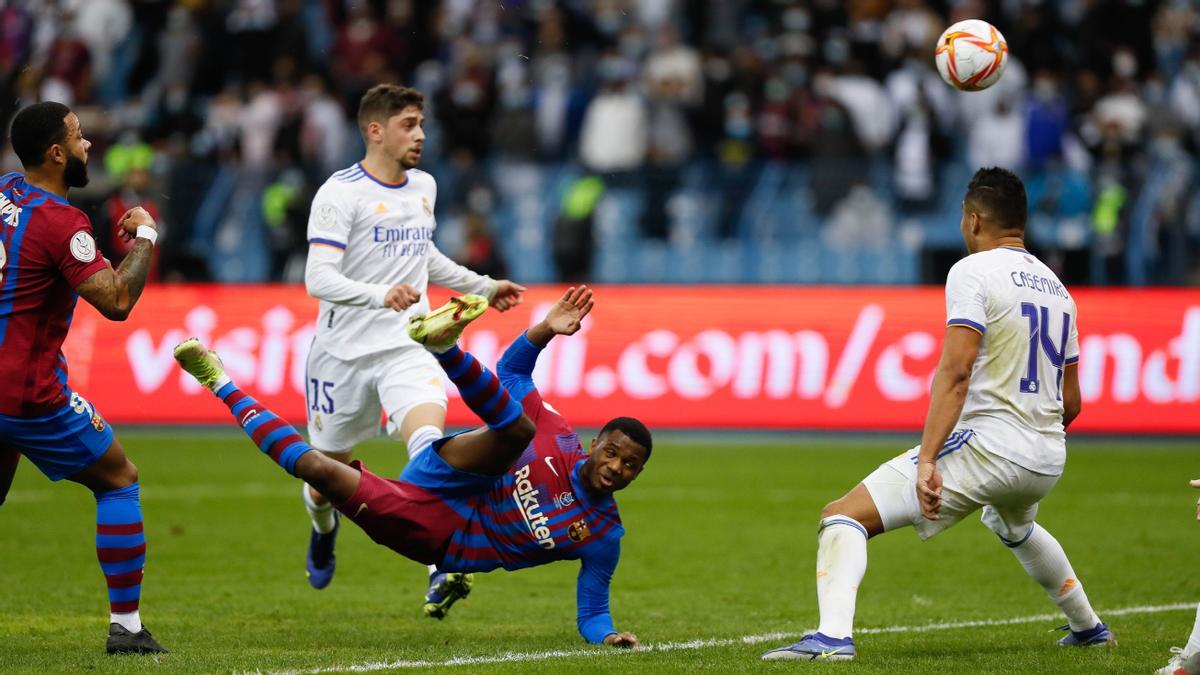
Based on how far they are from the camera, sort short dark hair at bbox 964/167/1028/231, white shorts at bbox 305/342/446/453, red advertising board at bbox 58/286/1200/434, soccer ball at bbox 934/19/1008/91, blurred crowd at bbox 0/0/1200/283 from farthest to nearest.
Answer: blurred crowd at bbox 0/0/1200/283, red advertising board at bbox 58/286/1200/434, soccer ball at bbox 934/19/1008/91, white shorts at bbox 305/342/446/453, short dark hair at bbox 964/167/1028/231

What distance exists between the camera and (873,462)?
628 inches

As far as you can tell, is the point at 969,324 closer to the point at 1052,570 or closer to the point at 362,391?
the point at 1052,570

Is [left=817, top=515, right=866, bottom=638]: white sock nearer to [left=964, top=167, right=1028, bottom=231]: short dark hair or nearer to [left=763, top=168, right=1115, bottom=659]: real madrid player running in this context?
[left=763, top=168, right=1115, bottom=659]: real madrid player running

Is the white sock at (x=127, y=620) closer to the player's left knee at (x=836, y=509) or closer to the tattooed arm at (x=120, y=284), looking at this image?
the tattooed arm at (x=120, y=284)

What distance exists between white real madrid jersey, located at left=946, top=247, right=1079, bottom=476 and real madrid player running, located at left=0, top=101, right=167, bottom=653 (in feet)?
11.9

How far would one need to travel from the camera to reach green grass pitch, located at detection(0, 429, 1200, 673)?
24.5 feet

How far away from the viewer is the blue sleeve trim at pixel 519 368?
7926 mm

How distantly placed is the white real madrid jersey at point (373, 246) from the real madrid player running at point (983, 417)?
9.97ft

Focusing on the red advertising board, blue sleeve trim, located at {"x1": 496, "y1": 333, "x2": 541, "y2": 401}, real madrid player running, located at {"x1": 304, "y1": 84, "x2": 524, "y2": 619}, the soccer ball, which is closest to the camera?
blue sleeve trim, located at {"x1": 496, "y1": 333, "x2": 541, "y2": 401}

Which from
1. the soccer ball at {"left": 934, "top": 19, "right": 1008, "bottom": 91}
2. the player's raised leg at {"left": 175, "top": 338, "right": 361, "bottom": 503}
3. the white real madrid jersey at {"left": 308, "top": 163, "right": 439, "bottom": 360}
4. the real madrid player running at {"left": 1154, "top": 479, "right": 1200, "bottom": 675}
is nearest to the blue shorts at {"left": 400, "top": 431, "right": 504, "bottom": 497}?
the player's raised leg at {"left": 175, "top": 338, "right": 361, "bottom": 503}

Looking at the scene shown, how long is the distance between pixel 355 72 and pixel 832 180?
777 cm

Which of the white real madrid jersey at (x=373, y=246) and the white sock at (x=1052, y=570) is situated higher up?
the white real madrid jersey at (x=373, y=246)

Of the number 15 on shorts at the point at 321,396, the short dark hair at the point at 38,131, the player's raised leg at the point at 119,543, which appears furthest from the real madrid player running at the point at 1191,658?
the short dark hair at the point at 38,131

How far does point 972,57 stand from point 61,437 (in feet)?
17.6
